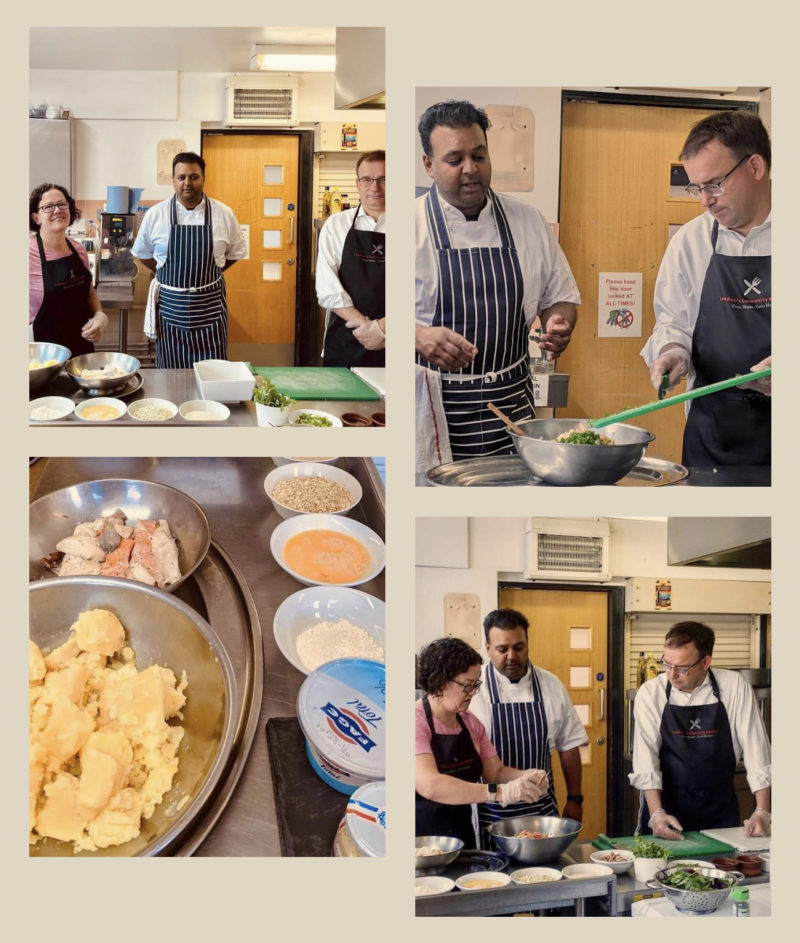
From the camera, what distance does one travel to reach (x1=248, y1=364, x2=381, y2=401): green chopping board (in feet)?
5.42

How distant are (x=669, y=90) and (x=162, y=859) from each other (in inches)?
60.8

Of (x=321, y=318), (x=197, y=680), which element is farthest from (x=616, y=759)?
(x=321, y=318)

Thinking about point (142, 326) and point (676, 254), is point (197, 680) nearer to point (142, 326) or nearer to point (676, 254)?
point (142, 326)

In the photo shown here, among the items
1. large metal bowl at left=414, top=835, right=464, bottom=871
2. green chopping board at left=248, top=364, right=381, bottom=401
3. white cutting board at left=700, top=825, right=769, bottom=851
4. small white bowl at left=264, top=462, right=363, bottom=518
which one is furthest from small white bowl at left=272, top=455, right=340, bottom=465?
white cutting board at left=700, top=825, right=769, bottom=851

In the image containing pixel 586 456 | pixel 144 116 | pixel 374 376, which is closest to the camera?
pixel 586 456

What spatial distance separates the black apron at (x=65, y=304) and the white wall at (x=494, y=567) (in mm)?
721

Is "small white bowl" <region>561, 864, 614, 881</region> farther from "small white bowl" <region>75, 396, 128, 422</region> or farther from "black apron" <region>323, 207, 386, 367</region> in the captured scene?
"small white bowl" <region>75, 396, 128, 422</region>

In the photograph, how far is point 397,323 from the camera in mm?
1507

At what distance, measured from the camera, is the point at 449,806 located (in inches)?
58.6

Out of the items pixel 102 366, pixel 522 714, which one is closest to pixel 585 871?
pixel 522 714

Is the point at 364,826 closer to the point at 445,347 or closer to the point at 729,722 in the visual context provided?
the point at 729,722

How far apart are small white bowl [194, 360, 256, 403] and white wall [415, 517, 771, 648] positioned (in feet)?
1.38

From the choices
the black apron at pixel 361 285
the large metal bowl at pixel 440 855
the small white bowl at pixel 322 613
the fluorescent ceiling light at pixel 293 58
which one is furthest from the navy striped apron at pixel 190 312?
the large metal bowl at pixel 440 855

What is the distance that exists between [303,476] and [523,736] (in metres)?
0.63
